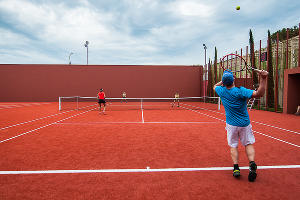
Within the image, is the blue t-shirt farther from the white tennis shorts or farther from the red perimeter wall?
the red perimeter wall

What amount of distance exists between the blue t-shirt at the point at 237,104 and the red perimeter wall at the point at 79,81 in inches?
908

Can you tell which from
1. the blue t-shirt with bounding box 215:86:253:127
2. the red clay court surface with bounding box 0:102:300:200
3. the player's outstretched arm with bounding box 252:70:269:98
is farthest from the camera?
the blue t-shirt with bounding box 215:86:253:127

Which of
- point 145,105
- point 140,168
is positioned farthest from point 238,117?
point 145,105

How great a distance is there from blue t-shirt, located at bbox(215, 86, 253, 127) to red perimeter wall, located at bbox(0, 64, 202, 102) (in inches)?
908

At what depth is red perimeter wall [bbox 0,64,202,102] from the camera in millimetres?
25562

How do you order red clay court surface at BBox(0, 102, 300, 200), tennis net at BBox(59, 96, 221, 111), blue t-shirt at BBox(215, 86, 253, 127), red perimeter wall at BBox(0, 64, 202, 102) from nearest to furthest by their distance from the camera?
red clay court surface at BBox(0, 102, 300, 200), blue t-shirt at BBox(215, 86, 253, 127), tennis net at BBox(59, 96, 221, 111), red perimeter wall at BBox(0, 64, 202, 102)

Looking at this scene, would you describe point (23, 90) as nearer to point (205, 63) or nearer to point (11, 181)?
point (205, 63)

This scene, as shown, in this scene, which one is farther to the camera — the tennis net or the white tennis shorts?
the tennis net

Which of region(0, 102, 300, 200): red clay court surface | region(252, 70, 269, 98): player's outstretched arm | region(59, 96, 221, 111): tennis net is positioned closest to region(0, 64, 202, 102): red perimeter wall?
region(59, 96, 221, 111): tennis net

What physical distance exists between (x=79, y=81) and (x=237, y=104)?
25024 mm

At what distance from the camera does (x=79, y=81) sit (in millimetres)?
25609

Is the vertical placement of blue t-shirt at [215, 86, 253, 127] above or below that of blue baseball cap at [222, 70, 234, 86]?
below

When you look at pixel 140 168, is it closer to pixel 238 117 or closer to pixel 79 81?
pixel 238 117

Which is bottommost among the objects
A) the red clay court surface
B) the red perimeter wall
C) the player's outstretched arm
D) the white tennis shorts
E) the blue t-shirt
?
the red clay court surface
